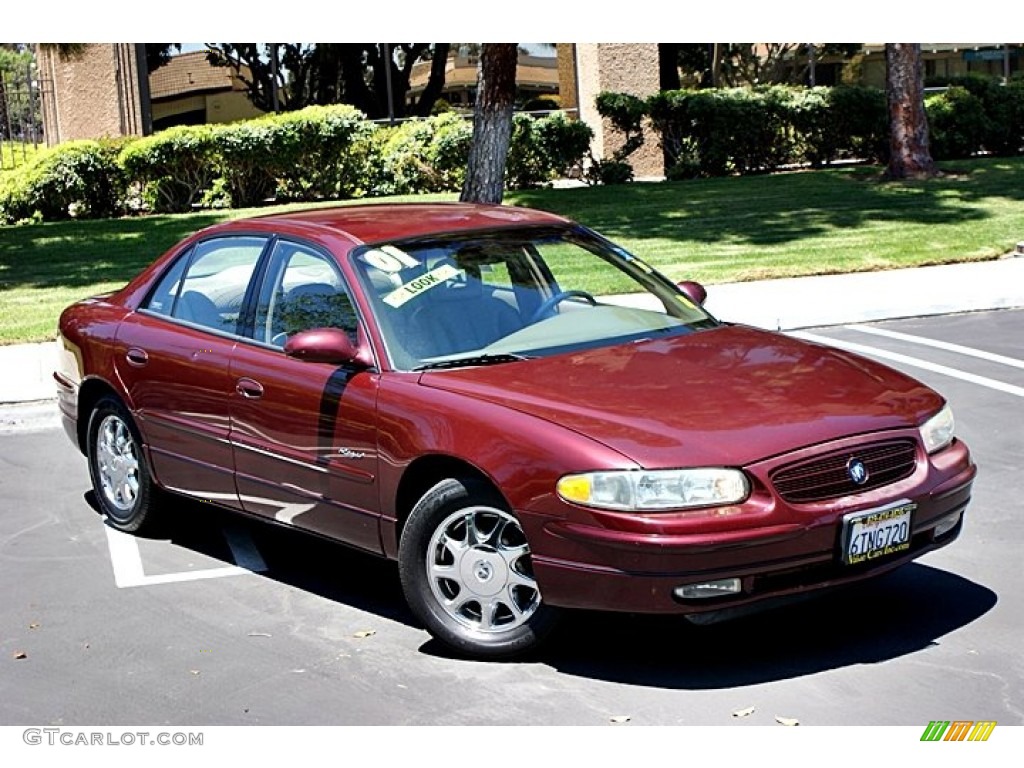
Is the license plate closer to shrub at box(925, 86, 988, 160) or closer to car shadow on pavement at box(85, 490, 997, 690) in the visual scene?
car shadow on pavement at box(85, 490, 997, 690)

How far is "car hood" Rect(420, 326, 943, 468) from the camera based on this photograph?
17.3ft

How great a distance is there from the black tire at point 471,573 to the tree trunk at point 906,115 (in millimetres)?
16540

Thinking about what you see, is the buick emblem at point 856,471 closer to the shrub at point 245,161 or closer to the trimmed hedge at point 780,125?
the shrub at point 245,161

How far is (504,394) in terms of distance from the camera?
5676mm

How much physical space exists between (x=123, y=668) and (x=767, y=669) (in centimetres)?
231

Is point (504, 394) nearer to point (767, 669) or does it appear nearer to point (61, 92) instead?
point (767, 669)

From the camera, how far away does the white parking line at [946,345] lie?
11.0 metres

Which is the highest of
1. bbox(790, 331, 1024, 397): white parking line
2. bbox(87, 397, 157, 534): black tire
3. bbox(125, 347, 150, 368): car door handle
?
bbox(125, 347, 150, 368): car door handle

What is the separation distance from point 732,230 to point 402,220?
1201 cm

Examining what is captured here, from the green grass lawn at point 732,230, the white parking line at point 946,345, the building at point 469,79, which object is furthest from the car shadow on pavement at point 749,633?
the building at point 469,79

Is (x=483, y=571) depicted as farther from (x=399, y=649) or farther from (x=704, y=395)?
(x=704, y=395)

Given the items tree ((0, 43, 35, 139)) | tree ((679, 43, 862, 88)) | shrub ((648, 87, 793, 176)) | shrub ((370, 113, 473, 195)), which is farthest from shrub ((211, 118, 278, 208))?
tree ((679, 43, 862, 88))

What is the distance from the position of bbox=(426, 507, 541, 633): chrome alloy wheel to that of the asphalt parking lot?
0.16 m

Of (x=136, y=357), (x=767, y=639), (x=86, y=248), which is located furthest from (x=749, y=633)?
(x=86, y=248)
